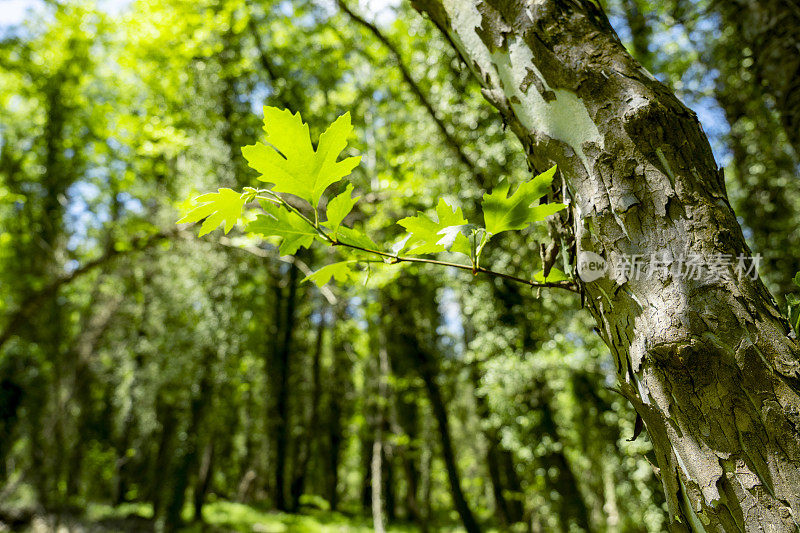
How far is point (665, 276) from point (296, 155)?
546 millimetres

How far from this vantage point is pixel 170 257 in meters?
7.12

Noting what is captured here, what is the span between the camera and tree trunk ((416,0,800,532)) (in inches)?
22.1

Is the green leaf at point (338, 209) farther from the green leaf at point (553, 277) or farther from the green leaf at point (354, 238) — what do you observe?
the green leaf at point (553, 277)

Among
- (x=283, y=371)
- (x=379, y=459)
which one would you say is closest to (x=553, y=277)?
(x=379, y=459)

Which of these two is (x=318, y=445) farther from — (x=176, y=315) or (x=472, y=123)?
(x=472, y=123)

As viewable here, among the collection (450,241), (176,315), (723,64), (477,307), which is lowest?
(450,241)

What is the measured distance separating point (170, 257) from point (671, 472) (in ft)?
24.8

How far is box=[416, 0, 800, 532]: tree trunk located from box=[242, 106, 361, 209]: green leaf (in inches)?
13.4

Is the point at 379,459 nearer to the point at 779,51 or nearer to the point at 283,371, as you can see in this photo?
the point at 779,51

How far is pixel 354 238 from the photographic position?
77 cm

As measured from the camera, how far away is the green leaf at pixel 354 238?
76cm

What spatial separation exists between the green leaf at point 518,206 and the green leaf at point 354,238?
0.20 meters

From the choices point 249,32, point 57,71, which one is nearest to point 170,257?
point 249,32

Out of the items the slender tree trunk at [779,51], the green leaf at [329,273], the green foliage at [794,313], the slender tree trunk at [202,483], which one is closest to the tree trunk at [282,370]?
the slender tree trunk at [202,483]
